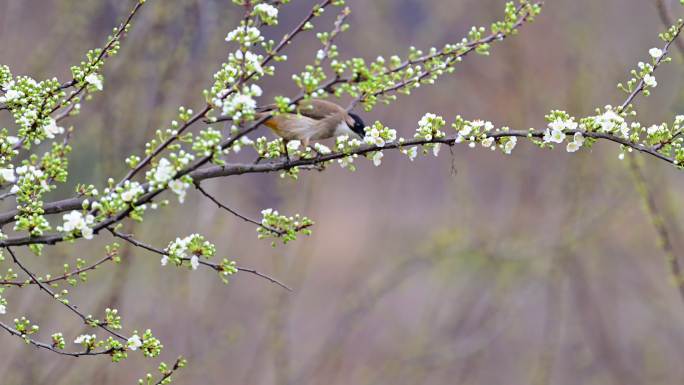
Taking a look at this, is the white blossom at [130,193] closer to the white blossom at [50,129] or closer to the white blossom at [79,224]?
the white blossom at [79,224]

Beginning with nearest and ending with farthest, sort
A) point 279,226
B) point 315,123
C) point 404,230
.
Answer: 1. point 279,226
2. point 315,123
3. point 404,230

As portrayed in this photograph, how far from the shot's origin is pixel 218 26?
6.27 metres

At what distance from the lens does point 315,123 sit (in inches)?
139

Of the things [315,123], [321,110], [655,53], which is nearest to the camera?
[655,53]

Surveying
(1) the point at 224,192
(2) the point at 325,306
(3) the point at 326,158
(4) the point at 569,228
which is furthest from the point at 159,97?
(2) the point at 325,306

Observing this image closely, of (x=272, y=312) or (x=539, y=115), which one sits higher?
(x=539, y=115)

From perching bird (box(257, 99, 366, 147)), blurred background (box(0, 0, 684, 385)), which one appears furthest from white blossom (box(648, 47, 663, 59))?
blurred background (box(0, 0, 684, 385))

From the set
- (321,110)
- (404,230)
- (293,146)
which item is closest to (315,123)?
(321,110)

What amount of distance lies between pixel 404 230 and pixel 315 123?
9122 mm

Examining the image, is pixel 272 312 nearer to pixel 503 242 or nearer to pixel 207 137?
pixel 503 242

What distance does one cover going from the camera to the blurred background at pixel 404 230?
6164mm

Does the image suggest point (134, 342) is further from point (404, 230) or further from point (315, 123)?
point (404, 230)

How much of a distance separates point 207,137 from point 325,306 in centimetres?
1197

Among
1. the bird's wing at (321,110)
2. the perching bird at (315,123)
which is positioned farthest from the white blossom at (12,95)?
the bird's wing at (321,110)
